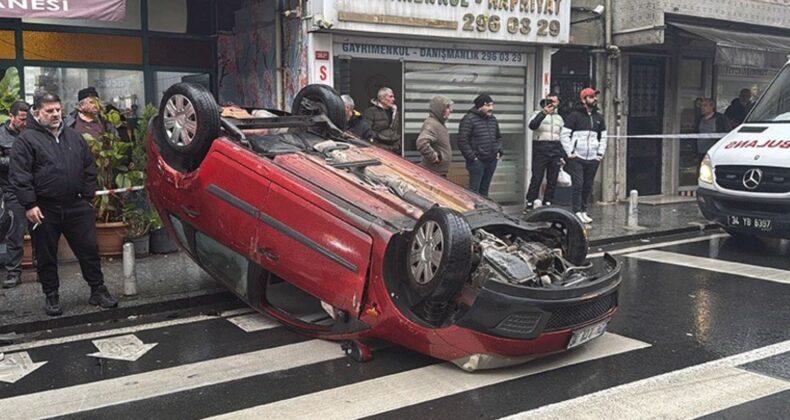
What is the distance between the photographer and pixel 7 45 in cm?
970

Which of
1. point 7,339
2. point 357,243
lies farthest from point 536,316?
point 7,339

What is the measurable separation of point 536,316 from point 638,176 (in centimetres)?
1058

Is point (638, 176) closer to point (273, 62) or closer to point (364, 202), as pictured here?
point (273, 62)

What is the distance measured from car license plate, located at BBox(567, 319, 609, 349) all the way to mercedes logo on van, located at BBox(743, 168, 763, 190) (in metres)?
4.51

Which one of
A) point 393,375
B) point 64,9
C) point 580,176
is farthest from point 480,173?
point 393,375

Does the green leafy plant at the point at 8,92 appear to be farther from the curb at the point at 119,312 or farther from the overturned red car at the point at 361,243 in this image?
the curb at the point at 119,312

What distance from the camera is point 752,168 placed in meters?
8.42

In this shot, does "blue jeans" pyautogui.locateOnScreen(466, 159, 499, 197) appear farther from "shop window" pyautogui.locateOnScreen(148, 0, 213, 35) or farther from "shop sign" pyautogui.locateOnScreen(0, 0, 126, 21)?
"shop sign" pyautogui.locateOnScreen(0, 0, 126, 21)

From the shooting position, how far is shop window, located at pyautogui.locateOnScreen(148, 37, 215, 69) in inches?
432

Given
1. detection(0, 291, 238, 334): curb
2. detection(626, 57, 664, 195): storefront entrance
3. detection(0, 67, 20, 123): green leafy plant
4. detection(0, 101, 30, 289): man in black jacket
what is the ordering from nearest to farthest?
detection(0, 291, 238, 334): curb < detection(0, 101, 30, 289): man in black jacket < detection(0, 67, 20, 123): green leafy plant < detection(626, 57, 664, 195): storefront entrance

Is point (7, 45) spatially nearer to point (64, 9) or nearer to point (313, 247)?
point (64, 9)

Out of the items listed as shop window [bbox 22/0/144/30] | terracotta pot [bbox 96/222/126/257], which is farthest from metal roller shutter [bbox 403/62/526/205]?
terracotta pot [bbox 96/222/126/257]

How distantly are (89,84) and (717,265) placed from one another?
8773 mm

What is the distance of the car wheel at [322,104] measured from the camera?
689 cm
